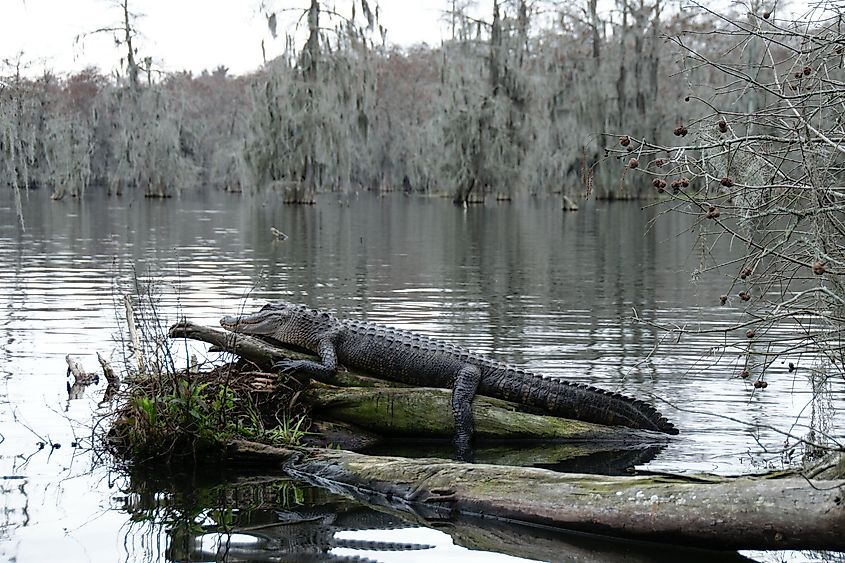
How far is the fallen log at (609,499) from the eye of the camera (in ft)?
16.2

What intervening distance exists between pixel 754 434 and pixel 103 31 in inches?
2150

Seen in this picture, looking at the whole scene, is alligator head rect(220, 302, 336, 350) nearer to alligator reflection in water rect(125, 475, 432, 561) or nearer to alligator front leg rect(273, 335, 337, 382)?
alligator front leg rect(273, 335, 337, 382)

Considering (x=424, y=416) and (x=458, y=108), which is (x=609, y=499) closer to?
(x=424, y=416)

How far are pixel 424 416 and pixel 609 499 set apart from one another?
2930 millimetres

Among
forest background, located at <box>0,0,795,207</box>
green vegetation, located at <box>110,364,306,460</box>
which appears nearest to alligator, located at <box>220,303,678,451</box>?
green vegetation, located at <box>110,364,306,460</box>

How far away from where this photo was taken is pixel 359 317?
49.4 ft

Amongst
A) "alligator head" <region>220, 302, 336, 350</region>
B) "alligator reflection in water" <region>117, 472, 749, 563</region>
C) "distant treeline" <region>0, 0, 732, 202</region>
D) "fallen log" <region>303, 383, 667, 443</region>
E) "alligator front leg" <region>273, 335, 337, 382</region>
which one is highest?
"distant treeline" <region>0, 0, 732, 202</region>

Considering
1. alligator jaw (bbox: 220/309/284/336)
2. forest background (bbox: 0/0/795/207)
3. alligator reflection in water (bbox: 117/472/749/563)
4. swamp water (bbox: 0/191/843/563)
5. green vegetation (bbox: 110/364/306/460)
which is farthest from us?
forest background (bbox: 0/0/795/207)

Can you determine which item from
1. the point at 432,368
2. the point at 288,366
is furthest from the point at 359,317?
the point at 288,366

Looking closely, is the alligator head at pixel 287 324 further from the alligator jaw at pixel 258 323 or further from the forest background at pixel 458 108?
the forest background at pixel 458 108

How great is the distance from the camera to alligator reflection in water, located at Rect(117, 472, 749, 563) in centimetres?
551

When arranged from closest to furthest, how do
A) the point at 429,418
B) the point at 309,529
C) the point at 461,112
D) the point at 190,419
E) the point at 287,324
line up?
the point at 309,529 < the point at 190,419 < the point at 429,418 < the point at 287,324 < the point at 461,112

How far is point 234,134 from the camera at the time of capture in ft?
307

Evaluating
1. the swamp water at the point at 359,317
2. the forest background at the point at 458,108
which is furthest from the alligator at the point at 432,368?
the forest background at the point at 458,108
